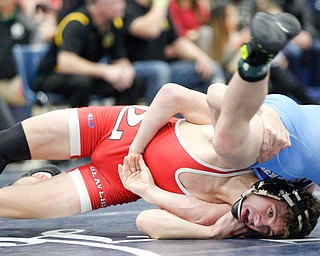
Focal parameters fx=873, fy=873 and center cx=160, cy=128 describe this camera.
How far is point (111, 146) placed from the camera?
430 cm

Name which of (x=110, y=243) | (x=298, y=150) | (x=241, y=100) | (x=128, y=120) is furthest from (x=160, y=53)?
(x=241, y=100)

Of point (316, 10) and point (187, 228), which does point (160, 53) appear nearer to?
point (316, 10)

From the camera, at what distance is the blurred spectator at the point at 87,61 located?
25.3 ft

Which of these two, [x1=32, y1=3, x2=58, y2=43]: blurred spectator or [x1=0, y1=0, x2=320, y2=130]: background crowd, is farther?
[x1=32, y1=3, x2=58, y2=43]: blurred spectator

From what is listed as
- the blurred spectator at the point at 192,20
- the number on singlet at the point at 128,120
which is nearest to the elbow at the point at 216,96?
the number on singlet at the point at 128,120

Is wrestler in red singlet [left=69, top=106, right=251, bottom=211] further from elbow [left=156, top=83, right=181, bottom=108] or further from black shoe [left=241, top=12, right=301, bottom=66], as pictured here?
black shoe [left=241, top=12, right=301, bottom=66]

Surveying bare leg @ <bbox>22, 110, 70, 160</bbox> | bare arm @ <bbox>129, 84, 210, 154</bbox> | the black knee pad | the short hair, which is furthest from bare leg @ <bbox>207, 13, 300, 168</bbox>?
the black knee pad

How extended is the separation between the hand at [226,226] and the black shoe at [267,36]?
40.4 inches

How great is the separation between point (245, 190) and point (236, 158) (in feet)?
1.75

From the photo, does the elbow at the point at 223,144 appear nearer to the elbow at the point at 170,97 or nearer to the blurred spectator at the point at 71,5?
the elbow at the point at 170,97

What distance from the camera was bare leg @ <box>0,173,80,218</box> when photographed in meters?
4.19

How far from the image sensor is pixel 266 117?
11.7 ft

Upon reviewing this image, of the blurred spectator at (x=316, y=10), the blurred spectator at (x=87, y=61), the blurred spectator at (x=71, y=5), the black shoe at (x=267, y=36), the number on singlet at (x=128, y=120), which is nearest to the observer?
the black shoe at (x=267, y=36)

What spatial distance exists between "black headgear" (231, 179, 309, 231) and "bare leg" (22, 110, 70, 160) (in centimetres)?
98
